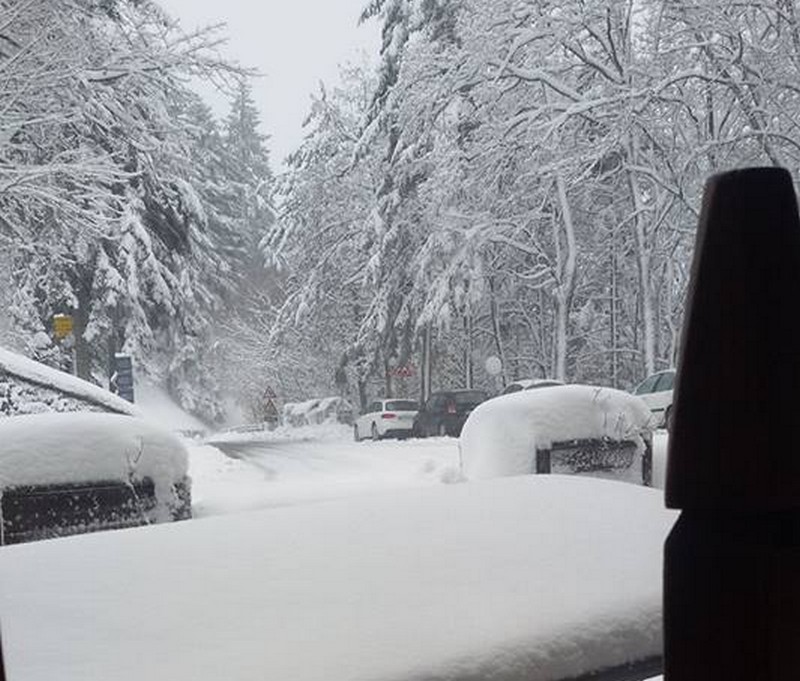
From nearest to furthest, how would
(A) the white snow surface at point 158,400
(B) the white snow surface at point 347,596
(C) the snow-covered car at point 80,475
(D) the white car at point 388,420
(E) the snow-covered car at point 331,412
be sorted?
(B) the white snow surface at point 347,596
(C) the snow-covered car at point 80,475
(A) the white snow surface at point 158,400
(D) the white car at point 388,420
(E) the snow-covered car at point 331,412

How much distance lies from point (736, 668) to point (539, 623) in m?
0.66

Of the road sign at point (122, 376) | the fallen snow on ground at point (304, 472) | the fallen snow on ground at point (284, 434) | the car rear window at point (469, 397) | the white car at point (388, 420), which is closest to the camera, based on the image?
the fallen snow on ground at point (304, 472)

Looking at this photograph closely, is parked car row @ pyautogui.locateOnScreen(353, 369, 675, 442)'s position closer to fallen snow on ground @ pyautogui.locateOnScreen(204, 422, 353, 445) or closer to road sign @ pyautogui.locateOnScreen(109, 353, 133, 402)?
fallen snow on ground @ pyautogui.locateOnScreen(204, 422, 353, 445)

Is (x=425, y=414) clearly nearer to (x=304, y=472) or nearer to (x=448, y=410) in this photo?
(x=448, y=410)

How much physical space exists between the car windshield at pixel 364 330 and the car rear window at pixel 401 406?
320 mm

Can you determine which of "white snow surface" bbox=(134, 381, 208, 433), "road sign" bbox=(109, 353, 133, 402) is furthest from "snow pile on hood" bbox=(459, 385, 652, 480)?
"white snow surface" bbox=(134, 381, 208, 433)

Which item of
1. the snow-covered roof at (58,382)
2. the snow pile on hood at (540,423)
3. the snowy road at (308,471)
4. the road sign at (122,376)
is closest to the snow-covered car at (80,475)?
the snowy road at (308,471)

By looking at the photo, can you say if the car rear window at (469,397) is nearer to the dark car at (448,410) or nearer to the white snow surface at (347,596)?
the dark car at (448,410)

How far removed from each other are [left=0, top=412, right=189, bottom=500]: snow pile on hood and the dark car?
11.9 meters

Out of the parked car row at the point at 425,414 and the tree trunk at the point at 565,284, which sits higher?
the tree trunk at the point at 565,284

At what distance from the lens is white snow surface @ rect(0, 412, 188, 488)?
11.7 feet

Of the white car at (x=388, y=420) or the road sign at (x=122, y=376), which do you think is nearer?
the road sign at (x=122, y=376)

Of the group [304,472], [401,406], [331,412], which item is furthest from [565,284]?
[304,472]

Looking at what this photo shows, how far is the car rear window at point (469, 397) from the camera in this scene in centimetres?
1591
